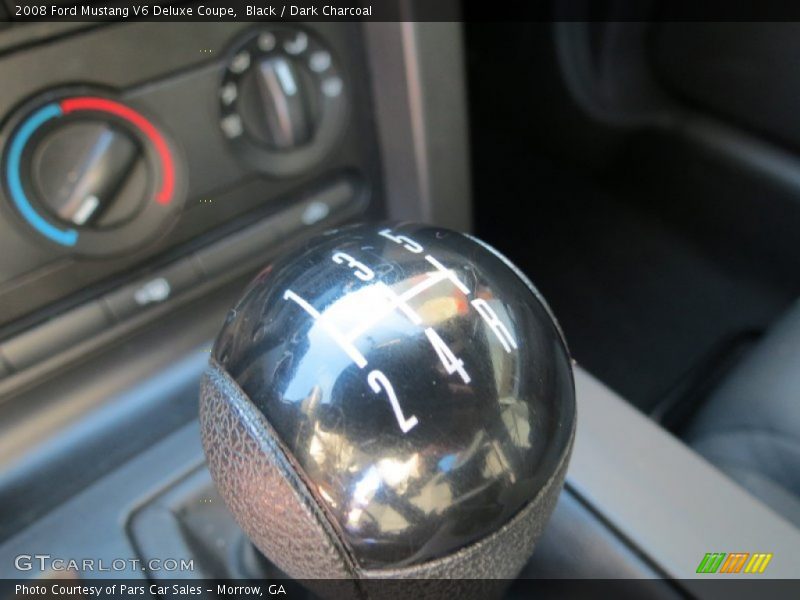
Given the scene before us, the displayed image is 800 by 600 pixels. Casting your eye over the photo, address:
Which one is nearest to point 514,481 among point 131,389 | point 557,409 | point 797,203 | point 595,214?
point 557,409

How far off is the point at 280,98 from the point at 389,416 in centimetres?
29

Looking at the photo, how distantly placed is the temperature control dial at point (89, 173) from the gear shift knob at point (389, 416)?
0.18 metres

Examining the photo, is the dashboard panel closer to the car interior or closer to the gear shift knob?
the car interior

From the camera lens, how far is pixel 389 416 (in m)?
0.29

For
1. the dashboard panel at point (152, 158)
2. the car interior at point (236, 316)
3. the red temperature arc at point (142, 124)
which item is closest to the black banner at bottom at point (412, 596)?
the car interior at point (236, 316)

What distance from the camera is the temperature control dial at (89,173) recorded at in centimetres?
43

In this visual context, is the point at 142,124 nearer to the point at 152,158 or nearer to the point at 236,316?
the point at 152,158

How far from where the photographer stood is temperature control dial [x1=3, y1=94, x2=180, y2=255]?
1.41ft

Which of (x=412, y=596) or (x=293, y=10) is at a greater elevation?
(x=293, y=10)

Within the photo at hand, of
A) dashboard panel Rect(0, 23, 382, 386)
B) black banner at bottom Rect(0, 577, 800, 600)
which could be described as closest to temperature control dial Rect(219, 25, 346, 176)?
dashboard panel Rect(0, 23, 382, 386)

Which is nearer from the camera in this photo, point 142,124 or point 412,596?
point 412,596

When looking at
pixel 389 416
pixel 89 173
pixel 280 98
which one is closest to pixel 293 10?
pixel 280 98

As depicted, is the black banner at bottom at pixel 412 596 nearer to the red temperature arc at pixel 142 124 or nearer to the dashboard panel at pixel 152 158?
the dashboard panel at pixel 152 158

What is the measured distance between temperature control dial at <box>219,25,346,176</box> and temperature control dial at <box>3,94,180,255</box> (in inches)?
2.1
